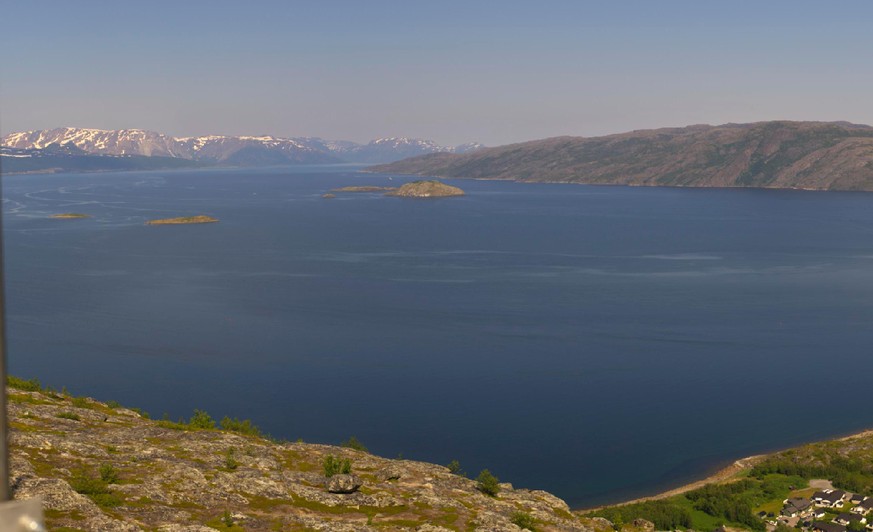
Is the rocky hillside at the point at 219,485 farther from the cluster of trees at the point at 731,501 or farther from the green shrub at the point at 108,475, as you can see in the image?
the cluster of trees at the point at 731,501

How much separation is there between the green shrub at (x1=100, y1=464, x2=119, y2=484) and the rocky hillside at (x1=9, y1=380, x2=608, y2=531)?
Result: 0.04 meters

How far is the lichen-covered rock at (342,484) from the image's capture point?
119 feet

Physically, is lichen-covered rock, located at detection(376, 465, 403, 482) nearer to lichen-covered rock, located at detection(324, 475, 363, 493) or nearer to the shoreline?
lichen-covered rock, located at detection(324, 475, 363, 493)

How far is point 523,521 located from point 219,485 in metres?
14.1

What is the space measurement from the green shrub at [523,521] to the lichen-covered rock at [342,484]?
305 inches

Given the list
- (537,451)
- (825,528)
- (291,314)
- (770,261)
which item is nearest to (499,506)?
(825,528)

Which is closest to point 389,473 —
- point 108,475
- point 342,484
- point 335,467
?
point 335,467

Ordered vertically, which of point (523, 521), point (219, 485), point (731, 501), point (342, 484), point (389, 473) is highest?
point (219, 485)

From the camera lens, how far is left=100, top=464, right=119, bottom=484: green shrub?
3152 centimetres

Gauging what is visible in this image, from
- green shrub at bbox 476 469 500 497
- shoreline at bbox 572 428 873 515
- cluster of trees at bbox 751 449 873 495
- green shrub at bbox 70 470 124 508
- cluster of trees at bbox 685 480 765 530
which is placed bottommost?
shoreline at bbox 572 428 873 515

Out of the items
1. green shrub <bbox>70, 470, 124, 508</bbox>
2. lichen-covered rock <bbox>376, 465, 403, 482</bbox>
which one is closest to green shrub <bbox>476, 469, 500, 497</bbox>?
lichen-covered rock <bbox>376, 465, 403, 482</bbox>

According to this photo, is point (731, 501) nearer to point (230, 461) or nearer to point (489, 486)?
point (489, 486)

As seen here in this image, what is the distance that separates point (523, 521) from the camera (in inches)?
1410

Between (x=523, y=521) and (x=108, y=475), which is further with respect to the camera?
(x=523, y=521)
